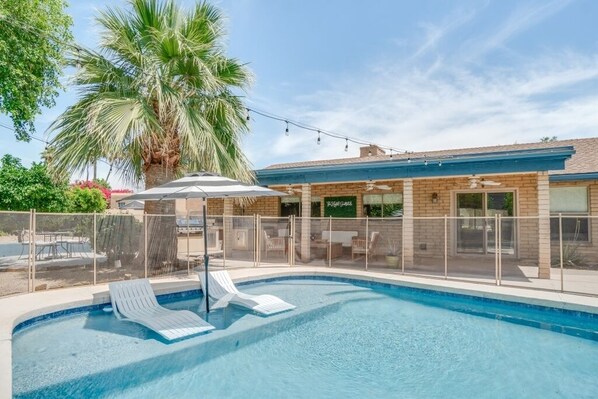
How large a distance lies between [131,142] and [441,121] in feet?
47.6

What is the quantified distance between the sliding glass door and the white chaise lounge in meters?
9.13

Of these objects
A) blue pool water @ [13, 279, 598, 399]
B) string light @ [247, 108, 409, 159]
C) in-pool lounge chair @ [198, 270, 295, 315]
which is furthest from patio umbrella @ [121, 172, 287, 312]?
string light @ [247, 108, 409, 159]

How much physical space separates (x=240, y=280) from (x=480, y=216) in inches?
333

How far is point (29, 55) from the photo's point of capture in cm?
748

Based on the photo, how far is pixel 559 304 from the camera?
6551 millimetres

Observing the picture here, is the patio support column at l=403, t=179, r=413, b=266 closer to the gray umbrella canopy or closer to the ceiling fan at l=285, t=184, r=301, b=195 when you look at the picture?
the ceiling fan at l=285, t=184, r=301, b=195

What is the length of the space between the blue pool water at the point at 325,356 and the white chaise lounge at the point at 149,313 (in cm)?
15

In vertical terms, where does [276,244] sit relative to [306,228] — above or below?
below

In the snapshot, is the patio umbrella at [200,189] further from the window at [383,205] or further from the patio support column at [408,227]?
the window at [383,205]

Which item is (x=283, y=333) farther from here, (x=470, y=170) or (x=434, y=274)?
(x=470, y=170)

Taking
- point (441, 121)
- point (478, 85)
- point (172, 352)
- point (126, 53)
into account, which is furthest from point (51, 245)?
point (441, 121)

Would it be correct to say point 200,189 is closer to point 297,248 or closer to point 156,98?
point 156,98

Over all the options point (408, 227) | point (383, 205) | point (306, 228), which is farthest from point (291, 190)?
point (408, 227)

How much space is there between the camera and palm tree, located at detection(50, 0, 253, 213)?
7.62 metres
